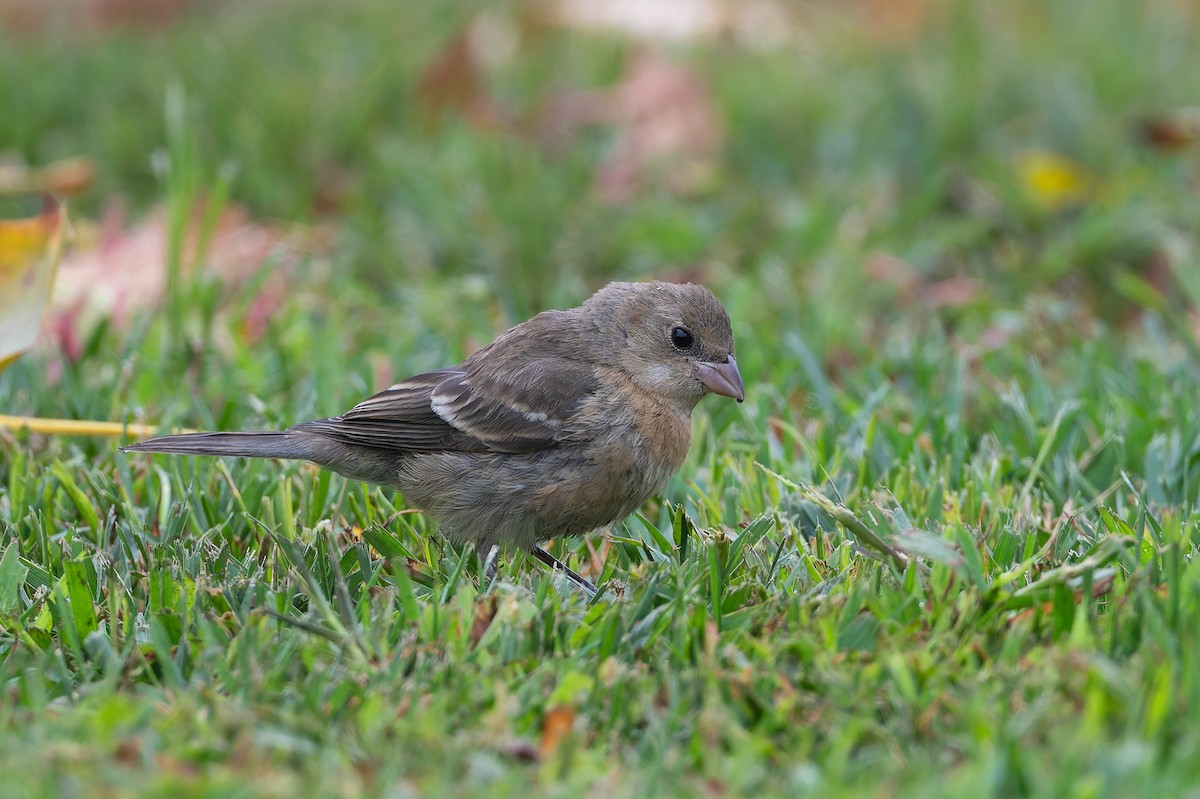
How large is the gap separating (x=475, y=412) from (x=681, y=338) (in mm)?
664

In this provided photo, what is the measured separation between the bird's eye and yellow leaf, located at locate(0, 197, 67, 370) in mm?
2007

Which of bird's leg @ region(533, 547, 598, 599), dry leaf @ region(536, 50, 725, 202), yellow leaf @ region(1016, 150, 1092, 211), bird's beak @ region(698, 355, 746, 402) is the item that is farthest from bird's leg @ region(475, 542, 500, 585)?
yellow leaf @ region(1016, 150, 1092, 211)

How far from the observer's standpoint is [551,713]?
284 centimetres

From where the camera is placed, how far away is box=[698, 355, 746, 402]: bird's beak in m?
4.23

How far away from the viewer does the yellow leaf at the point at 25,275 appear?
14.9 ft

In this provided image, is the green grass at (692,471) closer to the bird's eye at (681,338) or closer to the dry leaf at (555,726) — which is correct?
the dry leaf at (555,726)

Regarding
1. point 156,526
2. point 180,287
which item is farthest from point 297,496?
point 180,287

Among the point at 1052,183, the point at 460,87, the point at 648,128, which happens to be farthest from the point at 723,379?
the point at 460,87

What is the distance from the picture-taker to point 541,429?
4.06m

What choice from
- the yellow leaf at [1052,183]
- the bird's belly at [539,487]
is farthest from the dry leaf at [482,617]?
the yellow leaf at [1052,183]

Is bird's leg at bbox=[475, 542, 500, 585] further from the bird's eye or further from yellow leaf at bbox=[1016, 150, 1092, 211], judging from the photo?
yellow leaf at bbox=[1016, 150, 1092, 211]

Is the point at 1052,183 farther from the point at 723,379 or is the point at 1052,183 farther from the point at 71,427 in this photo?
the point at 71,427

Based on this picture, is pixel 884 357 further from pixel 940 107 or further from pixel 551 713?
pixel 551 713

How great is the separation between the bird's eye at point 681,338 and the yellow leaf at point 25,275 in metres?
2.01
